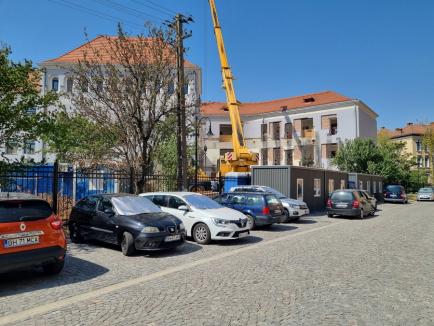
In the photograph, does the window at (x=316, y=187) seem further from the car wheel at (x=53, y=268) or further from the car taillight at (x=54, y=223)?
the car taillight at (x=54, y=223)

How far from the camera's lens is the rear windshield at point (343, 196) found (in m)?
21.1

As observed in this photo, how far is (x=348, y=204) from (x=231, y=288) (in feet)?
51.1

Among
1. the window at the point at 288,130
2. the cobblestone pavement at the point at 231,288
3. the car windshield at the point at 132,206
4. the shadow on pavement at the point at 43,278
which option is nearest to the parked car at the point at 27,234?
the shadow on pavement at the point at 43,278

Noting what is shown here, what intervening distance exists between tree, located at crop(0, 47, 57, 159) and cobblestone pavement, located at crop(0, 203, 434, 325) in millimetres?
3423

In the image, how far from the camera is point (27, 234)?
6562 millimetres

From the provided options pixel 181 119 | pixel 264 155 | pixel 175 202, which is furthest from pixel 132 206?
pixel 264 155

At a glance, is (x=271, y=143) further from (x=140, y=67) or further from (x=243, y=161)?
(x=140, y=67)

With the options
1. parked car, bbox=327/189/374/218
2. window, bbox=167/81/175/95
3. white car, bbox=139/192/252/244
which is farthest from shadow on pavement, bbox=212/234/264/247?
parked car, bbox=327/189/374/218

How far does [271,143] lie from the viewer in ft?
184

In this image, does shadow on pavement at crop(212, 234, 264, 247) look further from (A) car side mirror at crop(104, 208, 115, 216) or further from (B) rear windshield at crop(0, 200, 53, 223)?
(B) rear windshield at crop(0, 200, 53, 223)

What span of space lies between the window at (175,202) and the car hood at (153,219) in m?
2.03

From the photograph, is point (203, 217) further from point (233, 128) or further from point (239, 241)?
point (233, 128)

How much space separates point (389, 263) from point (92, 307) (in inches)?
258

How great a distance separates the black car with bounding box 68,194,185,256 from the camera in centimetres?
943
